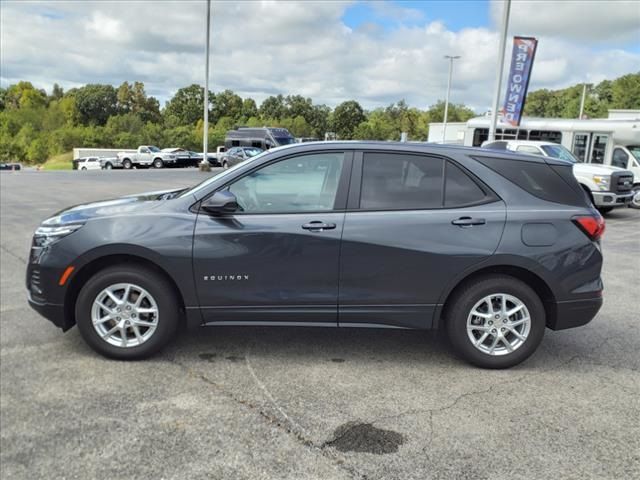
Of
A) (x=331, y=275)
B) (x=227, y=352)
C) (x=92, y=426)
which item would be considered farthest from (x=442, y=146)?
(x=92, y=426)

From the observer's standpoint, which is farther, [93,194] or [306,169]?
[93,194]

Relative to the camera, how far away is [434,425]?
Result: 318 centimetres

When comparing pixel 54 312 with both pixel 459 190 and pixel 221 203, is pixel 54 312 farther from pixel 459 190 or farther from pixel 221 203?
pixel 459 190

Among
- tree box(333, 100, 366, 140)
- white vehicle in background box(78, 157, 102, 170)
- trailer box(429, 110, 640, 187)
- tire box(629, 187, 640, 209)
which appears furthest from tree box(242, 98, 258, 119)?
tire box(629, 187, 640, 209)

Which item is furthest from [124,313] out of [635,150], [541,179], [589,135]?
[589,135]

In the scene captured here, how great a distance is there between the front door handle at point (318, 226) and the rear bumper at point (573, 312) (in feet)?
5.89

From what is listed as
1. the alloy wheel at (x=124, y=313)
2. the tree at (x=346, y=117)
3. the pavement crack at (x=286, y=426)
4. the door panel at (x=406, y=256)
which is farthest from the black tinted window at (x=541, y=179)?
the tree at (x=346, y=117)

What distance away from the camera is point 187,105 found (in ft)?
303

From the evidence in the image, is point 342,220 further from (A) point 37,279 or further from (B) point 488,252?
(A) point 37,279

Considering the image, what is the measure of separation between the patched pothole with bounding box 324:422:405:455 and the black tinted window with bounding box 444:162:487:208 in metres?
1.73

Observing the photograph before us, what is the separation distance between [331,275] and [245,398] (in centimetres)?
106

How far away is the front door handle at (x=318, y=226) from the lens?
384cm

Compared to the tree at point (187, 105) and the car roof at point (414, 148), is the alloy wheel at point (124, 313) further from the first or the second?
the tree at point (187, 105)

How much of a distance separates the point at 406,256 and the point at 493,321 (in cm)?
82
